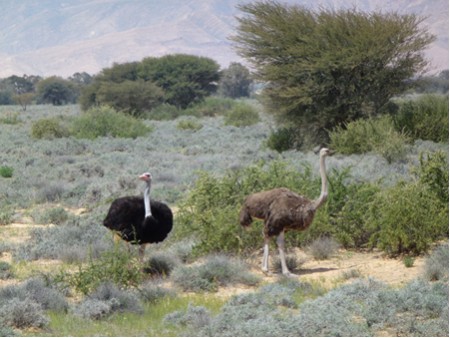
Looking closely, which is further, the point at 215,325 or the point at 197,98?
the point at 197,98

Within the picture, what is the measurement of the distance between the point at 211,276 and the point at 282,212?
4.12 feet

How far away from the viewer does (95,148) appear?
30.2 meters

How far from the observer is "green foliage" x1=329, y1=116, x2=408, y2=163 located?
877 inches

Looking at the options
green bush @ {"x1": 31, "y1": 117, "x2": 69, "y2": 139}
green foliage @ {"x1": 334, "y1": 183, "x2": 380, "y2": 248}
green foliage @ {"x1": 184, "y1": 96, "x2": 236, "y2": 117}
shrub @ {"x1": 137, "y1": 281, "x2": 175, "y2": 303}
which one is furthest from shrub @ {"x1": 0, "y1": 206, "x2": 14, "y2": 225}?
green foliage @ {"x1": 184, "y1": 96, "x2": 236, "y2": 117}

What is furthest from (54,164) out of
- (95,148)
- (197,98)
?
(197,98)

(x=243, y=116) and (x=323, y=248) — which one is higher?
(x=243, y=116)

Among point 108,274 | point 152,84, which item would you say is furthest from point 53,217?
point 152,84

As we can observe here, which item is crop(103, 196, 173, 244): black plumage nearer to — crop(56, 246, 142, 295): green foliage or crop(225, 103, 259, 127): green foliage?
crop(56, 246, 142, 295): green foliage

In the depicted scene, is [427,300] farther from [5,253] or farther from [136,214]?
[5,253]

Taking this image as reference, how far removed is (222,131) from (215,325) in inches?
1269

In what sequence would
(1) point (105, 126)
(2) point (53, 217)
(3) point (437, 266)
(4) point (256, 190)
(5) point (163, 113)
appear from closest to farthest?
(3) point (437, 266) < (4) point (256, 190) < (2) point (53, 217) < (1) point (105, 126) < (5) point (163, 113)

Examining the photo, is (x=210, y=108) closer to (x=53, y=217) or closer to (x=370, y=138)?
(x=370, y=138)

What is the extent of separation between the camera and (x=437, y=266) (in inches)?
412

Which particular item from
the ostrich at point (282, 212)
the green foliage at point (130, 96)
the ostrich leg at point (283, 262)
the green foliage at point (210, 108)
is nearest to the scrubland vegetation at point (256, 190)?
the ostrich leg at point (283, 262)
